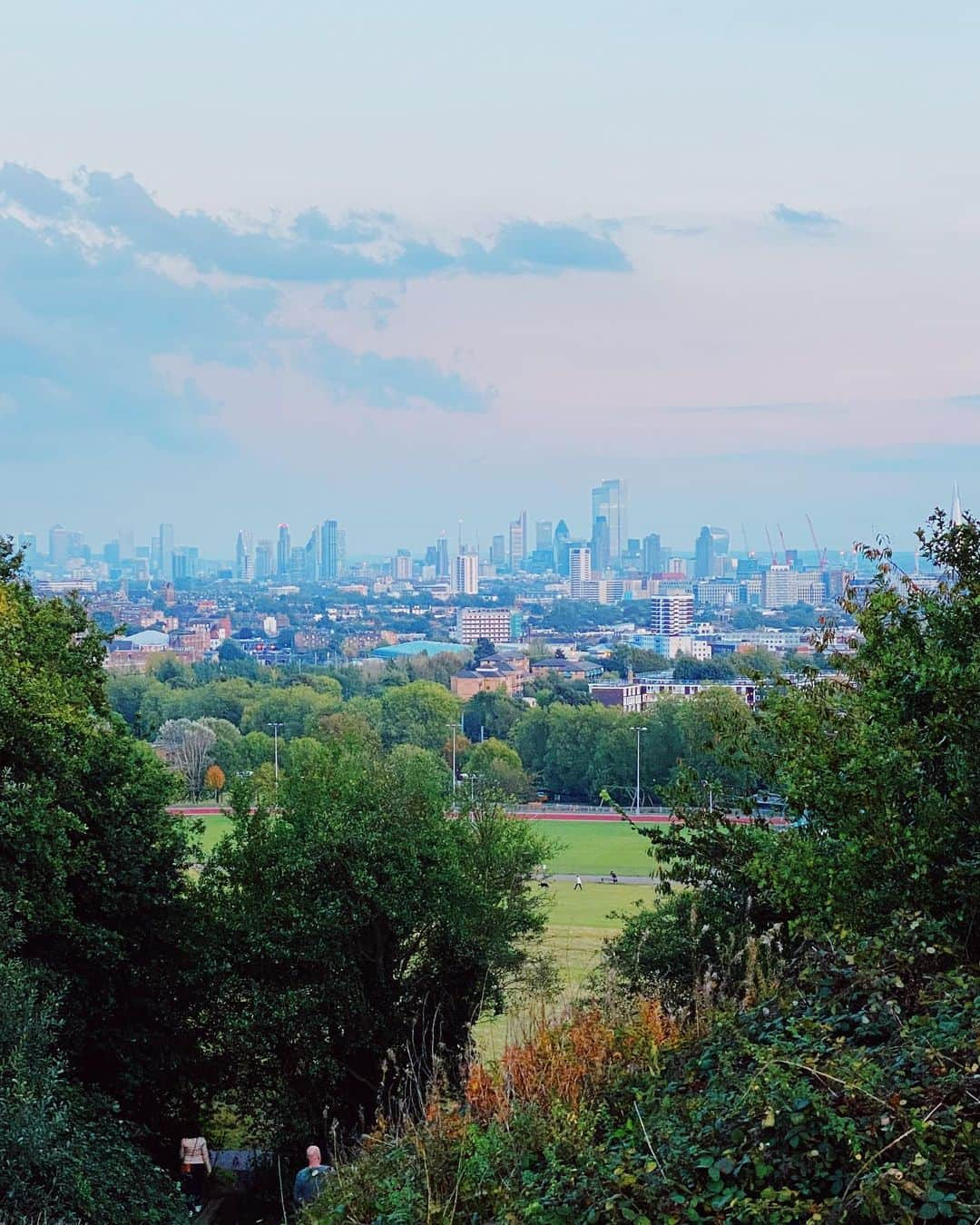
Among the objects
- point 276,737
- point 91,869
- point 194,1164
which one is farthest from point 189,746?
point 194,1164

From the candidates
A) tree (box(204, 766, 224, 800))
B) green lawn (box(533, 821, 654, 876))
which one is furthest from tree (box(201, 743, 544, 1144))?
tree (box(204, 766, 224, 800))

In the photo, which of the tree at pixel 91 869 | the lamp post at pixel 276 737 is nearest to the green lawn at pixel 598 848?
the lamp post at pixel 276 737

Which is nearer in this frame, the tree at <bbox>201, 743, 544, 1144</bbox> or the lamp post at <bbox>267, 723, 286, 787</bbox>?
the tree at <bbox>201, 743, 544, 1144</bbox>

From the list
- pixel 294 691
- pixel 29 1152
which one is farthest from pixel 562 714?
pixel 29 1152

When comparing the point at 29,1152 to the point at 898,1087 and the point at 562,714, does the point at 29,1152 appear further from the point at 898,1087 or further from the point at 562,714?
the point at 562,714

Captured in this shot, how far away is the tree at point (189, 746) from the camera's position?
64625 mm

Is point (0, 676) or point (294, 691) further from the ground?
point (0, 676)

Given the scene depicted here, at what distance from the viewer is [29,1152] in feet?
25.2

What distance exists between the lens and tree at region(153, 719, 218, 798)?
2544 inches

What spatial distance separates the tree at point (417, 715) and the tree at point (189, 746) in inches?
411

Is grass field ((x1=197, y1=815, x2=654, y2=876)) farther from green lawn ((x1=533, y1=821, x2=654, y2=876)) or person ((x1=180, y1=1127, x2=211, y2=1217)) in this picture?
person ((x1=180, y1=1127, x2=211, y2=1217))

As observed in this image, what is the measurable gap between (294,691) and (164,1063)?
235ft

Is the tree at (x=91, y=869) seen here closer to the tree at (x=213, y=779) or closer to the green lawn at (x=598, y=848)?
the green lawn at (x=598, y=848)

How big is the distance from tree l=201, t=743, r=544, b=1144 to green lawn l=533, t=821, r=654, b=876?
20176 mm
